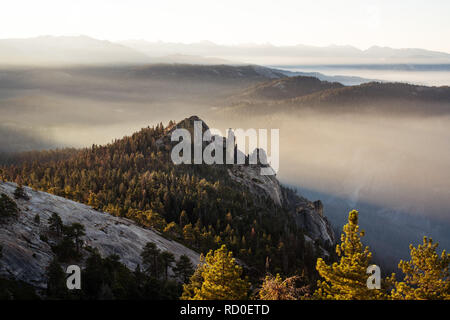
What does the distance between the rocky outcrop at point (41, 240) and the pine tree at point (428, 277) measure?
44987 mm

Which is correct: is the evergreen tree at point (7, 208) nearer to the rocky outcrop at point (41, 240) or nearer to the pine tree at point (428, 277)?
the rocky outcrop at point (41, 240)

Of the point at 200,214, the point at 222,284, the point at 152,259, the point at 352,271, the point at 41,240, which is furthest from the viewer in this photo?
the point at 200,214

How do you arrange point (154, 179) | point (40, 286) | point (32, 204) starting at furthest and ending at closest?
1. point (154, 179)
2. point (32, 204)
3. point (40, 286)

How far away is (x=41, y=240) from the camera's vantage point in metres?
58.2

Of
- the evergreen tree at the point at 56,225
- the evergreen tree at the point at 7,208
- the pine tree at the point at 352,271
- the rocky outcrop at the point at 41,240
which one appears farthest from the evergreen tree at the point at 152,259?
the pine tree at the point at 352,271

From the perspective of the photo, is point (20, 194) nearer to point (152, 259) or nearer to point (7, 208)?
point (7, 208)

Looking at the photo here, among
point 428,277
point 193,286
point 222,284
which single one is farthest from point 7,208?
point 428,277

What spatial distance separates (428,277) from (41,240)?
184 feet

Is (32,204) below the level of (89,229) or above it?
above
